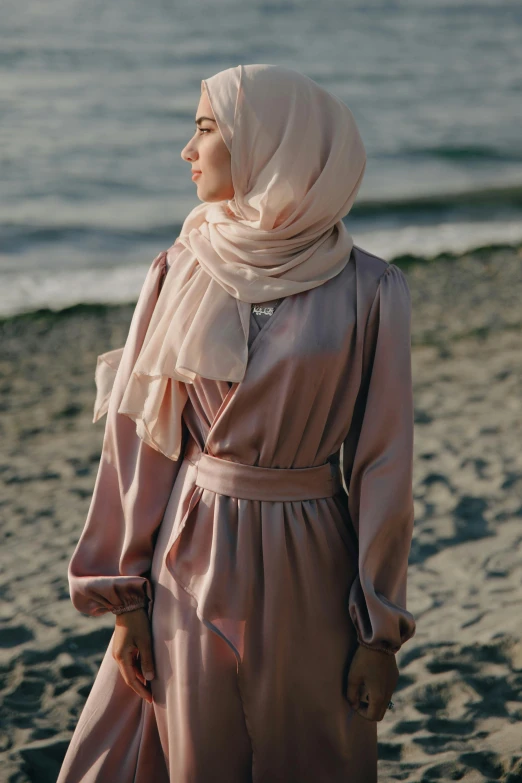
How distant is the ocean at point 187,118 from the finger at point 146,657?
707 cm

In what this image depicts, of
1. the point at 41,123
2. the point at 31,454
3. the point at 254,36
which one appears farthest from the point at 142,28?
the point at 31,454

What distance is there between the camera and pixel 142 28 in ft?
81.1

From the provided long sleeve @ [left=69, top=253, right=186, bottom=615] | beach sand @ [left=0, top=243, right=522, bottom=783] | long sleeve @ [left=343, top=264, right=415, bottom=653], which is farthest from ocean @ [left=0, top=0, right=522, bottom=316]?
long sleeve @ [left=343, top=264, right=415, bottom=653]

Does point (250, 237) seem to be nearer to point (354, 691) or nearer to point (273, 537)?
point (273, 537)

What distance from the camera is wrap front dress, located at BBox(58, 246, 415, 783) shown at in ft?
6.70

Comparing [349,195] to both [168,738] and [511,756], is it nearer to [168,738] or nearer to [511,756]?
[168,738]

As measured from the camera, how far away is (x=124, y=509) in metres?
2.15

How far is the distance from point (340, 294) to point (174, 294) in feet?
1.09

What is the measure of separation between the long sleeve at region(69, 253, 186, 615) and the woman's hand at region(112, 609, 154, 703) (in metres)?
0.03

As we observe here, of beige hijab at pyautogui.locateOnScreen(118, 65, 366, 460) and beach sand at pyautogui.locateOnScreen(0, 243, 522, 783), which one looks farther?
beach sand at pyautogui.locateOnScreen(0, 243, 522, 783)

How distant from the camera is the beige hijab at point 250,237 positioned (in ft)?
6.50

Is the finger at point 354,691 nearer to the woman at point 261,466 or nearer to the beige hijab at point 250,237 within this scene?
the woman at point 261,466

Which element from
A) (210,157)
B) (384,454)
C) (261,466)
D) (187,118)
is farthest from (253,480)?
(187,118)

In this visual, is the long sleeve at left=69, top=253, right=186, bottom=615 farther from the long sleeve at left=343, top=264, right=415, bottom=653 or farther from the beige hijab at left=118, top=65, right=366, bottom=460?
the long sleeve at left=343, top=264, right=415, bottom=653
